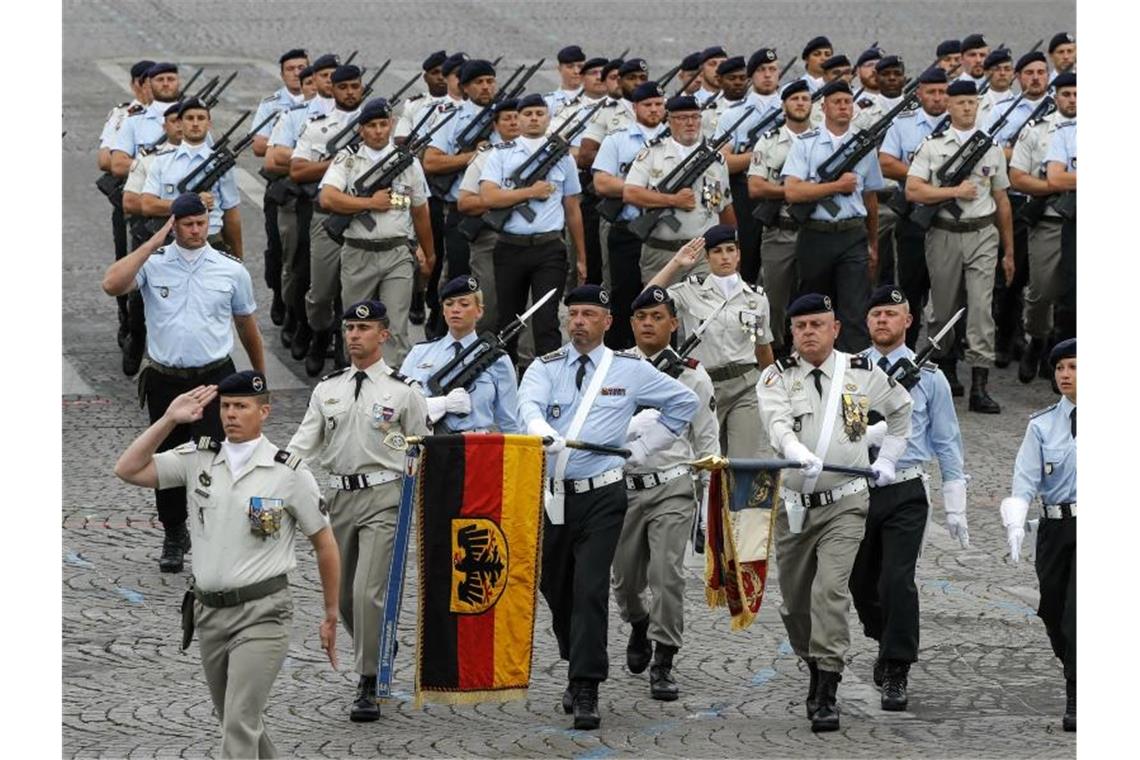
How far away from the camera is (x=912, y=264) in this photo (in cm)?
2036

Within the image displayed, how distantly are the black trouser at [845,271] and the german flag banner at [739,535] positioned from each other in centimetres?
604

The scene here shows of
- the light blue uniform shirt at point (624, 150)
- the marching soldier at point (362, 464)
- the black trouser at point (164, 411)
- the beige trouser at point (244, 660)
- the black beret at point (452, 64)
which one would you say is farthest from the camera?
the black beret at point (452, 64)

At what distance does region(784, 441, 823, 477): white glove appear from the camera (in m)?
13.0

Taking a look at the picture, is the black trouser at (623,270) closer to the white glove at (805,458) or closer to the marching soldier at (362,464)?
the marching soldier at (362,464)

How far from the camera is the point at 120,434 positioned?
18.8 m

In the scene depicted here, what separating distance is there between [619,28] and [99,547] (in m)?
18.2

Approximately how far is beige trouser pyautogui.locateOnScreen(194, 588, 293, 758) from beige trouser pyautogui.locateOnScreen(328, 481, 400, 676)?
1519 mm

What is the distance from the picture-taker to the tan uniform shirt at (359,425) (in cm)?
1335

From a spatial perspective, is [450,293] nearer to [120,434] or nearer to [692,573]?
[692,573]

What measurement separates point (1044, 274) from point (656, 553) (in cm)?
752

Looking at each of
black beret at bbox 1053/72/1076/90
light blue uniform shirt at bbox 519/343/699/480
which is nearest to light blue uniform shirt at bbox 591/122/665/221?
black beret at bbox 1053/72/1076/90

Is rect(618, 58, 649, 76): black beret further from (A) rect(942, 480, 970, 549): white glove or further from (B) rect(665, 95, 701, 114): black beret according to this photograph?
(A) rect(942, 480, 970, 549): white glove

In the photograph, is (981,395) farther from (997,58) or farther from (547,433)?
(547,433)

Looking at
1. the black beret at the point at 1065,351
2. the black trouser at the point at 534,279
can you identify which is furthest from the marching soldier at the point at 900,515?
the black trouser at the point at 534,279
